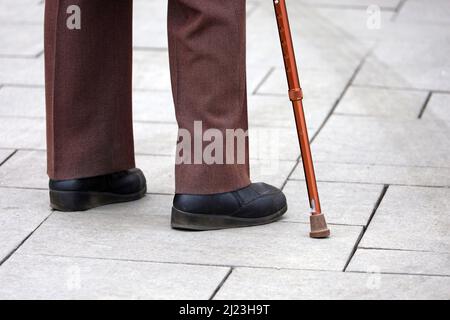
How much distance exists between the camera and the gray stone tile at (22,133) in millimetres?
4758

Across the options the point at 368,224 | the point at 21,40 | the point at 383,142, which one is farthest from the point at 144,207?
the point at 21,40

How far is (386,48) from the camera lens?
6.08m

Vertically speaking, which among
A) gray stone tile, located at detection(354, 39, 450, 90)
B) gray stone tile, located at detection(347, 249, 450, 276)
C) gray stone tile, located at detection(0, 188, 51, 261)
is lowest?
gray stone tile, located at detection(0, 188, 51, 261)

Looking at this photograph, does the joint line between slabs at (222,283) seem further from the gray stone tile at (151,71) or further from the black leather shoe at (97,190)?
the gray stone tile at (151,71)

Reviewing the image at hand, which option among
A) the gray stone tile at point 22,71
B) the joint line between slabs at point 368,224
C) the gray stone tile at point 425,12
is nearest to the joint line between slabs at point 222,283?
the joint line between slabs at point 368,224

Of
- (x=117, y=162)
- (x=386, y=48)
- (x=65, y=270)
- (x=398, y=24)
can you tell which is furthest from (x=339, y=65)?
(x=65, y=270)

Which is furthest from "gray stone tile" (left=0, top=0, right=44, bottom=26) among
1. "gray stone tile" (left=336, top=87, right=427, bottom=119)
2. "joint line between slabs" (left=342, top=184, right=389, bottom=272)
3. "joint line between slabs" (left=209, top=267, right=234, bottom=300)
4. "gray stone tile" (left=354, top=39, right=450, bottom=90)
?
"joint line between slabs" (left=209, top=267, right=234, bottom=300)

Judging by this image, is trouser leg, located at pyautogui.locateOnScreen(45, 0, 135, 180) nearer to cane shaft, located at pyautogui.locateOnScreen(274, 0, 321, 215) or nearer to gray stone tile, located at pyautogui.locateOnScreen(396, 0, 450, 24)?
cane shaft, located at pyautogui.locateOnScreen(274, 0, 321, 215)

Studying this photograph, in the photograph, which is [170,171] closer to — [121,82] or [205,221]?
[121,82]

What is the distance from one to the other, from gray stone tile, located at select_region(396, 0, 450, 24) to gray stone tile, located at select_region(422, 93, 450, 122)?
1413 millimetres

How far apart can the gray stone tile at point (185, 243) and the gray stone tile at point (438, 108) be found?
1.45m

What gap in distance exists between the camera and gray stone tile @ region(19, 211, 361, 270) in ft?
11.4

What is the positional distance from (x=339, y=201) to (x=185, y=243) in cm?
69

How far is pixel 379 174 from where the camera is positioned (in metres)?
4.32
